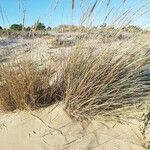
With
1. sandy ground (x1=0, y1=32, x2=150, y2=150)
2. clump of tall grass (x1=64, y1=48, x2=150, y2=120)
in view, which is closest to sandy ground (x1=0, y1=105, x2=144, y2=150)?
sandy ground (x1=0, y1=32, x2=150, y2=150)

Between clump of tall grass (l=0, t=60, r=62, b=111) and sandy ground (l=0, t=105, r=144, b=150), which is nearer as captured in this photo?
sandy ground (l=0, t=105, r=144, b=150)

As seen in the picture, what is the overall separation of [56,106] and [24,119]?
0.31 m

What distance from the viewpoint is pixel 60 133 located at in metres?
3.16

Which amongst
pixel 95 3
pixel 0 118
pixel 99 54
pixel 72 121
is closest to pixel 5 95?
pixel 0 118

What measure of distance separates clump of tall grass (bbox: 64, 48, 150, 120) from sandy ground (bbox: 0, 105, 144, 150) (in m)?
0.13

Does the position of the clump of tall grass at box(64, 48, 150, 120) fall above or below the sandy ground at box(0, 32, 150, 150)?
above

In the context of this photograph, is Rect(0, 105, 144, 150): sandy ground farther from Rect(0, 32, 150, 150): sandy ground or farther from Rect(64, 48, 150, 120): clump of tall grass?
Rect(64, 48, 150, 120): clump of tall grass

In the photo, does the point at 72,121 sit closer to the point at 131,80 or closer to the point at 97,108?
the point at 97,108

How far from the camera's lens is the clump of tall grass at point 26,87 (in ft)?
11.1

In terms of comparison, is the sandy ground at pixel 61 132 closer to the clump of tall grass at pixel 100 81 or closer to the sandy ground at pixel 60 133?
the sandy ground at pixel 60 133

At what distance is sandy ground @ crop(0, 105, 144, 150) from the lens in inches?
119

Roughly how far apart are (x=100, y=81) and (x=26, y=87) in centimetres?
66

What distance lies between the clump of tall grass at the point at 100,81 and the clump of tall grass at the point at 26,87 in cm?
19

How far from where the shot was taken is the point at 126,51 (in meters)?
3.50
